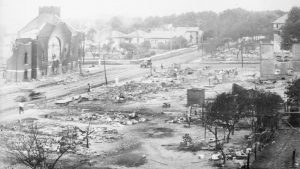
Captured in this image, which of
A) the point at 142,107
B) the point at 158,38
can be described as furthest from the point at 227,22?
the point at 142,107

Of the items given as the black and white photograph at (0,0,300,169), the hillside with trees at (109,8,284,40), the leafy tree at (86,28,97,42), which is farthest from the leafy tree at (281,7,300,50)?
the leafy tree at (86,28,97,42)

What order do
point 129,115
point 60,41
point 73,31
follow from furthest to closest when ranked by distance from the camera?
point 73,31 < point 60,41 < point 129,115

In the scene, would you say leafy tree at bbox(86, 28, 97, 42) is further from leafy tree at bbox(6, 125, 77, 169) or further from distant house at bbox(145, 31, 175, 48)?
leafy tree at bbox(6, 125, 77, 169)

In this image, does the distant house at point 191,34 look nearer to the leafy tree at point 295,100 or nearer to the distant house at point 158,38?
the distant house at point 158,38

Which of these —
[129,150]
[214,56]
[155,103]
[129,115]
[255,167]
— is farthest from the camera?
[214,56]

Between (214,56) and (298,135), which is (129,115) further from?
(214,56)

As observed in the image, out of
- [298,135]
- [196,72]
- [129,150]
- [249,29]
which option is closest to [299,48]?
[196,72]
